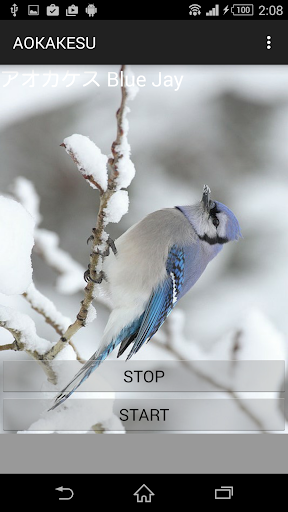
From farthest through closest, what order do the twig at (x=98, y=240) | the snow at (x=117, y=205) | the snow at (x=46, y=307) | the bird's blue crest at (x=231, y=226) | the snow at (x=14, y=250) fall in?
the bird's blue crest at (x=231, y=226) < the snow at (x=46, y=307) < the snow at (x=14, y=250) < the snow at (x=117, y=205) < the twig at (x=98, y=240)

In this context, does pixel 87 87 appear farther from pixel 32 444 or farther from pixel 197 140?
pixel 32 444

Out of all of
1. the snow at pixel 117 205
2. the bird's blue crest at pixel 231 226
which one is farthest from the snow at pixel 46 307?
the bird's blue crest at pixel 231 226

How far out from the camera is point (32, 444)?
890 millimetres

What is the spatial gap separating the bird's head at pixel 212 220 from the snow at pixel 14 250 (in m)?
0.48

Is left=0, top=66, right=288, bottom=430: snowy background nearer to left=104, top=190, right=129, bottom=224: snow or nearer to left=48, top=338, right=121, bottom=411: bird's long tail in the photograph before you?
left=48, top=338, right=121, bottom=411: bird's long tail

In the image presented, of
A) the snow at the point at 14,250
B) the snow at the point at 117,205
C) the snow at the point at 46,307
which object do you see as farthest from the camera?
the snow at the point at 46,307

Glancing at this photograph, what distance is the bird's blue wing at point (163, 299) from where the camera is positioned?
1048mm

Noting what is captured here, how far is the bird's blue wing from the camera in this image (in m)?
1.05

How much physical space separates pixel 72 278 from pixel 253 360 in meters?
0.53
